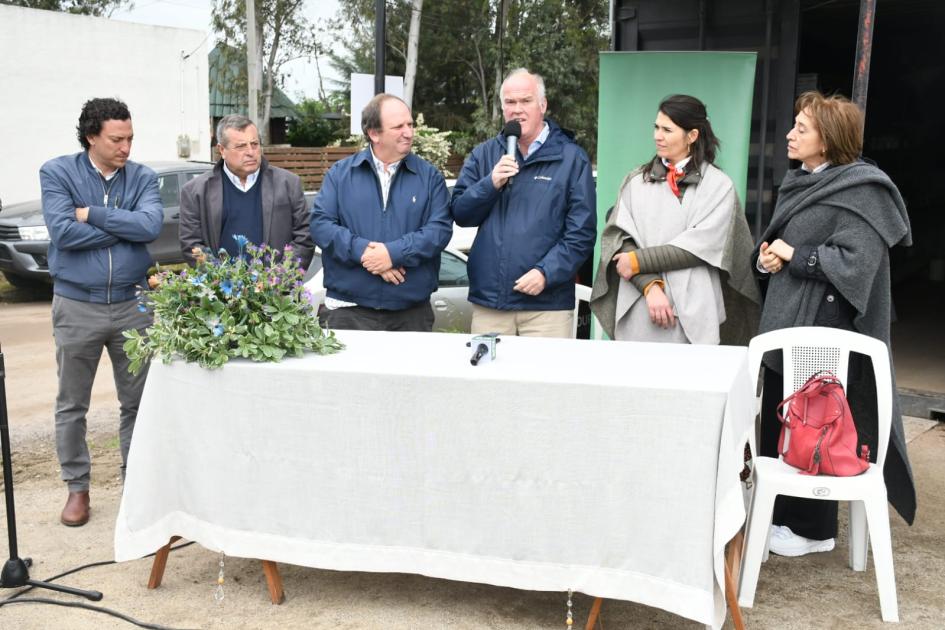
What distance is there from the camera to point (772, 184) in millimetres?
6566

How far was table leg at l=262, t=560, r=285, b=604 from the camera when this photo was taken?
10.8 feet

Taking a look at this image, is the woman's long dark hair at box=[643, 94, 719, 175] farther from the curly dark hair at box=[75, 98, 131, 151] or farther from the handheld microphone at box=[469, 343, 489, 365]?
the curly dark hair at box=[75, 98, 131, 151]

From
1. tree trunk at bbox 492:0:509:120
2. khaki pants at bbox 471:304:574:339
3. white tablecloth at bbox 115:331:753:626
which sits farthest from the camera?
tree trunk at bbox 492:0:509:120

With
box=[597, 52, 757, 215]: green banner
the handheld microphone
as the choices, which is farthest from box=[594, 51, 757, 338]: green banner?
the handheld microphone

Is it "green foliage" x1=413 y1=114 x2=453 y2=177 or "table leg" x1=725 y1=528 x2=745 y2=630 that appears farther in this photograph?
"green foliage" x1=413 y1=114 x2=453 y2=177

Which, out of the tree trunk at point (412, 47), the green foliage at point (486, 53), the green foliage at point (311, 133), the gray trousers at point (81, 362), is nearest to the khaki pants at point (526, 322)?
the gray trousers at point (81, 362)

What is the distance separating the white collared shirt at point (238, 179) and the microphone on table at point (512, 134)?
1218mm

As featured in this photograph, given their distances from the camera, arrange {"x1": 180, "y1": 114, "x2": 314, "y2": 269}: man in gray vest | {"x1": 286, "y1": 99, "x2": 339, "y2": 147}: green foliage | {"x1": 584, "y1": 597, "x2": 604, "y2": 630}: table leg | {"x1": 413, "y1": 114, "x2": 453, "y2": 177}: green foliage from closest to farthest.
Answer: {"x1": 584, "y1": 597, "x2": 604, "y2": 630}: table leg → {"x1": 180, "y1": 114, "x2": 314, "y2": 269}: man in gray vest → {"x1": 413, "y1": 114, "x2": 453, "y2": 177}: green foliage → {"x1": 286, "y1": 99, "x2": 339, "y2": 147}: green foliage

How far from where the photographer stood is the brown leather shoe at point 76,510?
4105 mm

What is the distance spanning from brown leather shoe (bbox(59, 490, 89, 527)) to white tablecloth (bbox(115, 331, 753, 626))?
900mm

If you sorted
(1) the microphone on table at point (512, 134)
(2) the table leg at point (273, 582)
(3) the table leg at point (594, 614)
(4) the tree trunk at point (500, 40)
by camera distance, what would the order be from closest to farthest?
(3) the table leg at point (594, 614) → (2) the table leg at point (273, 582) → (1) the microphone on table at point (512, 134) → (4) the tree trunk at point (500, 40)

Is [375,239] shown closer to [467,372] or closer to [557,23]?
[467,372]

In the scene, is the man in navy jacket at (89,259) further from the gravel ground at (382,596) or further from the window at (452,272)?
the window at (452,272)

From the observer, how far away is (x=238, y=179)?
4.36m
